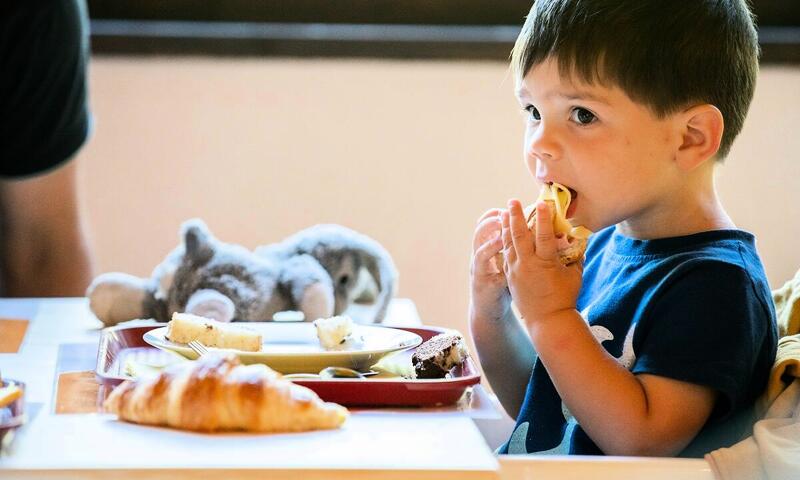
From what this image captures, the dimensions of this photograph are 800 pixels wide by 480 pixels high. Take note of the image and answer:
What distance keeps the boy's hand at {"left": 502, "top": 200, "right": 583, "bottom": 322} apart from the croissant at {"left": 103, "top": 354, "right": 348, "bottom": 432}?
25 centimetres

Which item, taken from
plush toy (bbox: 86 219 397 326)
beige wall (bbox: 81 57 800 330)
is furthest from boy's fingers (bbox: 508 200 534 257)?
beige wall (bbox: 81 57 800 330)

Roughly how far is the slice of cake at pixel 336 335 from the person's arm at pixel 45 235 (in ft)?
3.39

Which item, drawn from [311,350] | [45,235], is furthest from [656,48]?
[45,235]

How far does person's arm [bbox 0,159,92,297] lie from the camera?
1871mm

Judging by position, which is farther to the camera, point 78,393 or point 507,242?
point 507,242

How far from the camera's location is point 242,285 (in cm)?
123

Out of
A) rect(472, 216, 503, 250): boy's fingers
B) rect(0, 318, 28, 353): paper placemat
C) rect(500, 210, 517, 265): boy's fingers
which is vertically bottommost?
rect(0, 318, 28, 353): paper placemat

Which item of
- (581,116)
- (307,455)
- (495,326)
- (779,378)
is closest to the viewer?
(307,455)

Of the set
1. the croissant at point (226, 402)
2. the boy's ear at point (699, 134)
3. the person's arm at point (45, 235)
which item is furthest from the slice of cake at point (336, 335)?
the person's arm at point (45, 235)

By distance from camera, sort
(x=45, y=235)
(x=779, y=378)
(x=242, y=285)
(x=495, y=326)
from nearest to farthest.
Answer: (x=779, y=378) < (x=495, y=326) < (x=242, y=285) < (x=45, y=235)

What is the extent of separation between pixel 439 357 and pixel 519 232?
0.45 feet

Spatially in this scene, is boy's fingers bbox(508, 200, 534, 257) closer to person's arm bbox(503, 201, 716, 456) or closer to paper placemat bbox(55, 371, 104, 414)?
person's arm bbox(503, 201, 716, 456)

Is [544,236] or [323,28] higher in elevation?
[544,236]

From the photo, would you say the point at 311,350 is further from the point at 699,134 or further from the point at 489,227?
the point at 699,134
